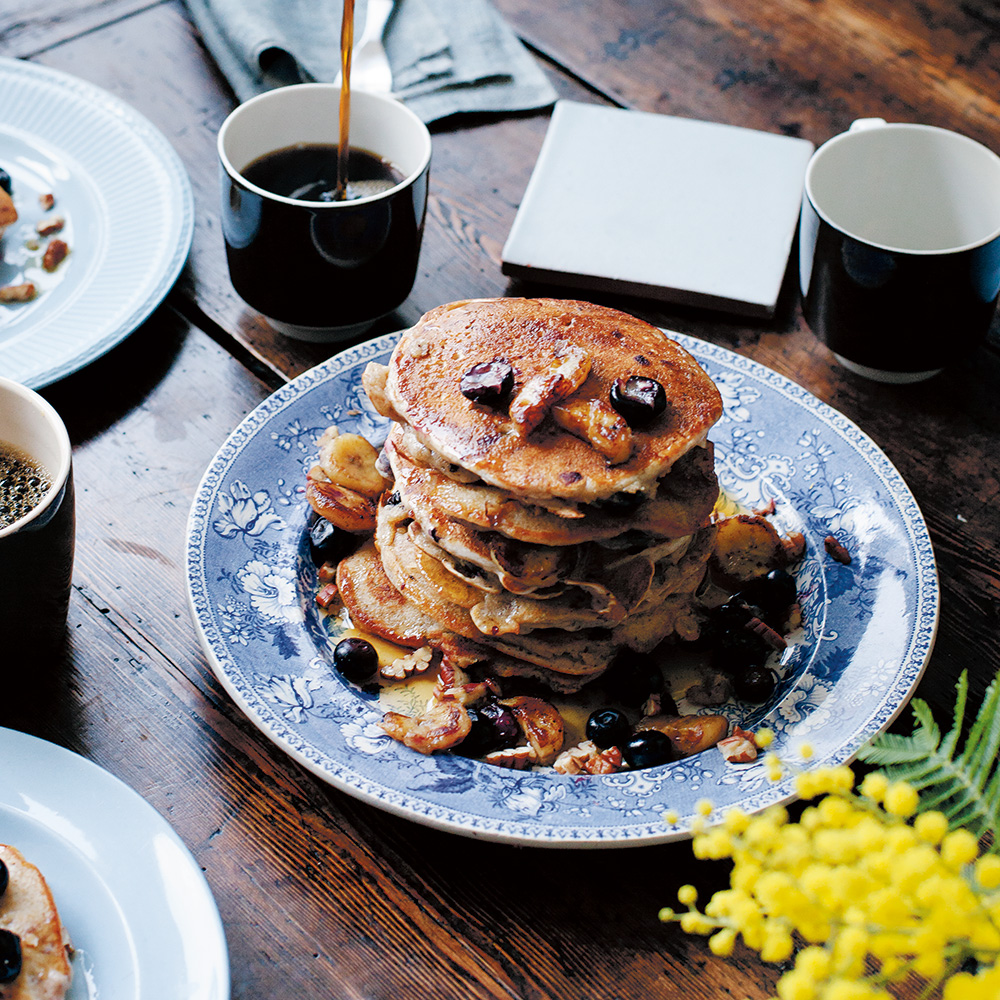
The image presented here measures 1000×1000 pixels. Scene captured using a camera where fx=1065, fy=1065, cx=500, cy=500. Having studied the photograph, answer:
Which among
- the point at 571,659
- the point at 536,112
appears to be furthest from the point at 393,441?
the point at 536,112

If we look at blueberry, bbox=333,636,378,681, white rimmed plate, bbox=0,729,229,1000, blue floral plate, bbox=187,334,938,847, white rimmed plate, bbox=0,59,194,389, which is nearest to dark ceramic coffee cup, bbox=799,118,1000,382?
blue floral plate, bbox=187,334,938,847

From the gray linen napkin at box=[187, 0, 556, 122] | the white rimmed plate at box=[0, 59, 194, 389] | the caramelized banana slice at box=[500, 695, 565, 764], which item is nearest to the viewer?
the caramelized banana slice at box=[500, 695, 565, 764]

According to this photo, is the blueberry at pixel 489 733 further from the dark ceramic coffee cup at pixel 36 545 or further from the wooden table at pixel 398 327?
the dark ceramic coffee cup at pixel 36 545

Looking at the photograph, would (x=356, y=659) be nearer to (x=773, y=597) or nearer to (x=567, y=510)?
(x=567, y=510)

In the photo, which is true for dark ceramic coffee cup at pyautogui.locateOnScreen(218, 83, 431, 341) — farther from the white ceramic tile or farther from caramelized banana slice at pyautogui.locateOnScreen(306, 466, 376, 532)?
caramelized banana slice at pyautogui.locateOnScreen(306, 466, 376, 532)

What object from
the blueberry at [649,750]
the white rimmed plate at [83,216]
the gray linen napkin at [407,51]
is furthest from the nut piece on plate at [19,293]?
the blueberry at [649,750]

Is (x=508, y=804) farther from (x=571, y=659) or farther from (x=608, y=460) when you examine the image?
(x=608, y=460)
